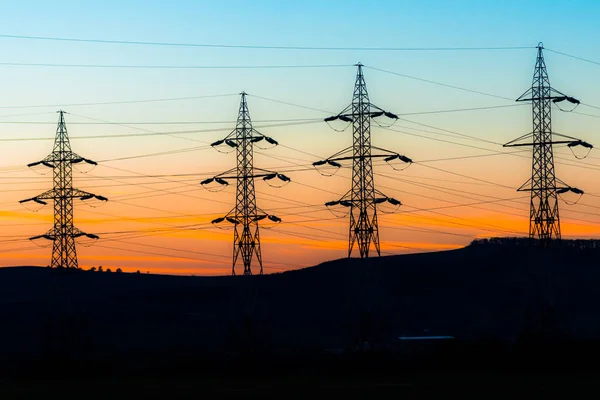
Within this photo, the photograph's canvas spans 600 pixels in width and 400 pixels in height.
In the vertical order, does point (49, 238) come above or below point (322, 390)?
above

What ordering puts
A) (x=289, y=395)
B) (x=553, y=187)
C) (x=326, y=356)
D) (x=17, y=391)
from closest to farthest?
(x=289, y=395), (x=17, y=391), (x=553, y=187), (x=326, y=356)

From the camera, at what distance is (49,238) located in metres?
95.6

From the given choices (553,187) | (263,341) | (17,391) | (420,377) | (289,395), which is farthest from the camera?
(263,341)

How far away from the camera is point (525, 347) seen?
92812mm

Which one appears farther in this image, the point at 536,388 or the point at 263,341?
the point at 263,341

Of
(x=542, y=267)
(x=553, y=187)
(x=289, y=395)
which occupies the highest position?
(x=553, y=187)

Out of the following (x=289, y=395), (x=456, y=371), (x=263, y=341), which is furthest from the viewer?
(x=263, y=341)

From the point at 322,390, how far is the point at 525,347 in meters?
28.4

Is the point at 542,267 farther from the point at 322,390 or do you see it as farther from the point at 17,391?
the point at 17,391

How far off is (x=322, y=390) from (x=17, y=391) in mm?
19515

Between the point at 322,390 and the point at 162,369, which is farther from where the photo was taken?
the point at 162,369

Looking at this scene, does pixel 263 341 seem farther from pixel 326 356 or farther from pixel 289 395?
pixel 289 395

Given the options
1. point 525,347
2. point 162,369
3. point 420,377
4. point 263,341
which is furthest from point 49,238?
point 525,347

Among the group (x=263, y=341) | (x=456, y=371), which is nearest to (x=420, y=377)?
(x=456, y=371)
